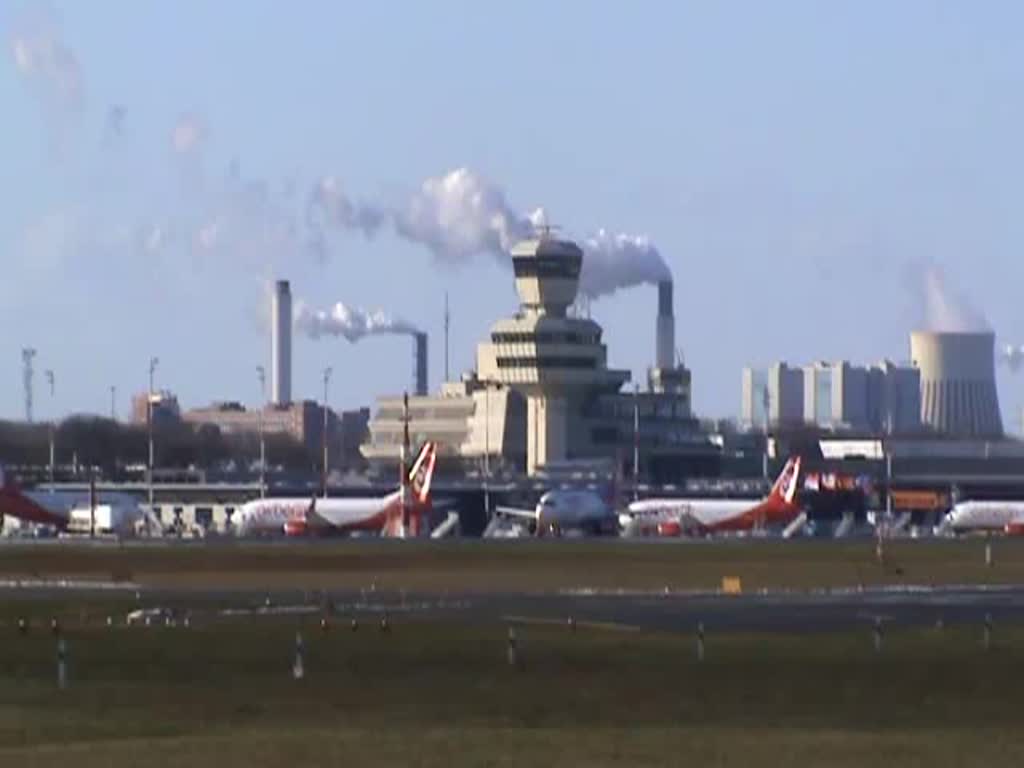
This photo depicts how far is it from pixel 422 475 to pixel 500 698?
128m

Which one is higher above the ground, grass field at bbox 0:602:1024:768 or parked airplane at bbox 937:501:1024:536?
grass field at bbox 0:602:1024:768

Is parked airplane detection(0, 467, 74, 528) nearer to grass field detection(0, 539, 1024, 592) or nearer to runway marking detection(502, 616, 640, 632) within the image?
grass field detection(0, 539, 1024, 592)

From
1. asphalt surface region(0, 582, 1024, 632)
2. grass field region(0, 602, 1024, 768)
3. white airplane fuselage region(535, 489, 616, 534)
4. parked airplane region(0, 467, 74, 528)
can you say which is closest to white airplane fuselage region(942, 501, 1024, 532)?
white airplane fuselage region(535, 489, 616, 534)

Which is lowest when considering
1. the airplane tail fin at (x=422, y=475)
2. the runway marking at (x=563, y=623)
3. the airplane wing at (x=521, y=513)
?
the airplane wing at (x=521, y=513)

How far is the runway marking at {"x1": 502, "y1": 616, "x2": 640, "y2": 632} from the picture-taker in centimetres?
6425

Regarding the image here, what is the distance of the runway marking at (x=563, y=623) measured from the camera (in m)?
64.2

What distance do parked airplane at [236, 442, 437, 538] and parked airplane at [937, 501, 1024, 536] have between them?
3529 centimetres

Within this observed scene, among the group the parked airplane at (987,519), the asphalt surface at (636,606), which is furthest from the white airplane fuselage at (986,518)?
the asphalt surface at (636,606)

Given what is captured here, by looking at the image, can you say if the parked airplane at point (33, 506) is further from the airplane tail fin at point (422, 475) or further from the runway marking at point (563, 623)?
the runway marking at point (563, 623)

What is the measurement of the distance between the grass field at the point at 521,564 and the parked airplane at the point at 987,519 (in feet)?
92.7

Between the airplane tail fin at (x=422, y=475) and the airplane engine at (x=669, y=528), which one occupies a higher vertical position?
the airplane tail fin at (x=422, y=475)

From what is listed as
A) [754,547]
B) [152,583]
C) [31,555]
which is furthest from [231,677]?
[754,547]

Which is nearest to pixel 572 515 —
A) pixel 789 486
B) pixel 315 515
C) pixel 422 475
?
pixel 422 475

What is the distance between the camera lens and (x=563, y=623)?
6594 centimetres
